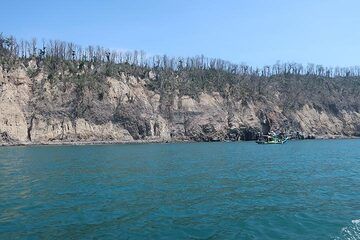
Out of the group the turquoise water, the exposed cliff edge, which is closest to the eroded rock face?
the exposed cliff edge

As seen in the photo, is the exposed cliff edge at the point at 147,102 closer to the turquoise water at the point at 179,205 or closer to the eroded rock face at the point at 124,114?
the eroded rock face at the point at 124,114

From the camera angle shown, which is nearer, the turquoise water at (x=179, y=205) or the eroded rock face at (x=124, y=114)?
the turquoise water at (x=179, y=205)

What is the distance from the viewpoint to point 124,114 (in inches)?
4838

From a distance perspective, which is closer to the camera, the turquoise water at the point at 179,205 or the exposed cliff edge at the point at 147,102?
the turquoise water at the point at 179,205

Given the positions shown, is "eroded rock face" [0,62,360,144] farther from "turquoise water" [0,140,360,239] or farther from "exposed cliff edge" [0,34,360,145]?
"turquoise water" [0,140,360,239]

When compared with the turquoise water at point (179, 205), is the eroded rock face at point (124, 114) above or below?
above

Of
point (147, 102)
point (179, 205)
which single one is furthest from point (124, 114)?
point (179, 205)

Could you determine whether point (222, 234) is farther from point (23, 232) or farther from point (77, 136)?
point (77, 136)

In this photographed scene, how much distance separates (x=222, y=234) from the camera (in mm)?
19141

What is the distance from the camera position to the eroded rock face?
362 ft

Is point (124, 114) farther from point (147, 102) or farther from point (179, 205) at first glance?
point (179, 205)

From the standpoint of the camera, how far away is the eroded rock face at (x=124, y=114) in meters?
110

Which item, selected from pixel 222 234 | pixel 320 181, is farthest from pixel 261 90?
pixel 222 234

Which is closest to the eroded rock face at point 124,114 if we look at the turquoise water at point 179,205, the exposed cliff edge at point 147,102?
the exposed cliff edge at point 147,102
